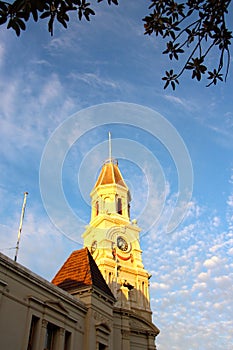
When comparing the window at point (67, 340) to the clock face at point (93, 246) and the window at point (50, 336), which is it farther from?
the clock face at point (93, 246)

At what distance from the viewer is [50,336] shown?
63.3 feet

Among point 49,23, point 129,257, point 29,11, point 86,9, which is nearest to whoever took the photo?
point 29,11

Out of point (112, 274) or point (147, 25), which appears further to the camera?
point (112, 274)

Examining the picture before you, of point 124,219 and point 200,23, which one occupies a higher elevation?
point 124,219

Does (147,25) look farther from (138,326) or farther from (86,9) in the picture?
(138,326)

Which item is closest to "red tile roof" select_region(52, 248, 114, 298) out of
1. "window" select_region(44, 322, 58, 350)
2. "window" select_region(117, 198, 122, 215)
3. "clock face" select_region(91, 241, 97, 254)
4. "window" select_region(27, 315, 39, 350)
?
"window" select_region(44, 322, 58, 350)

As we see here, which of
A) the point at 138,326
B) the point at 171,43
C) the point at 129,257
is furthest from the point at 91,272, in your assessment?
the point at 129,257

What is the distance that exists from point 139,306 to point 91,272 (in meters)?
31.0

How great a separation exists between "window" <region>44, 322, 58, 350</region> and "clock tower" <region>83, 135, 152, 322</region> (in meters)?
28.9

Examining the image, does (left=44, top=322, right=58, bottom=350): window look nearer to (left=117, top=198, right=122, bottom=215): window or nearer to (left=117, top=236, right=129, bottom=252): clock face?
(left=117, top=236, right=129, bottom=252): clock face

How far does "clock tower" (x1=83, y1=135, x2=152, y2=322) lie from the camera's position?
2082 inches

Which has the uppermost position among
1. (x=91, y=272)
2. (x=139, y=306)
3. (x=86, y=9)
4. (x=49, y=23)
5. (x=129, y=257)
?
(x=129, y=257)

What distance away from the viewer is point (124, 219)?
2456 inches

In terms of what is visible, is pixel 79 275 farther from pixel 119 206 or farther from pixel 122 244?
pixel 119 206
